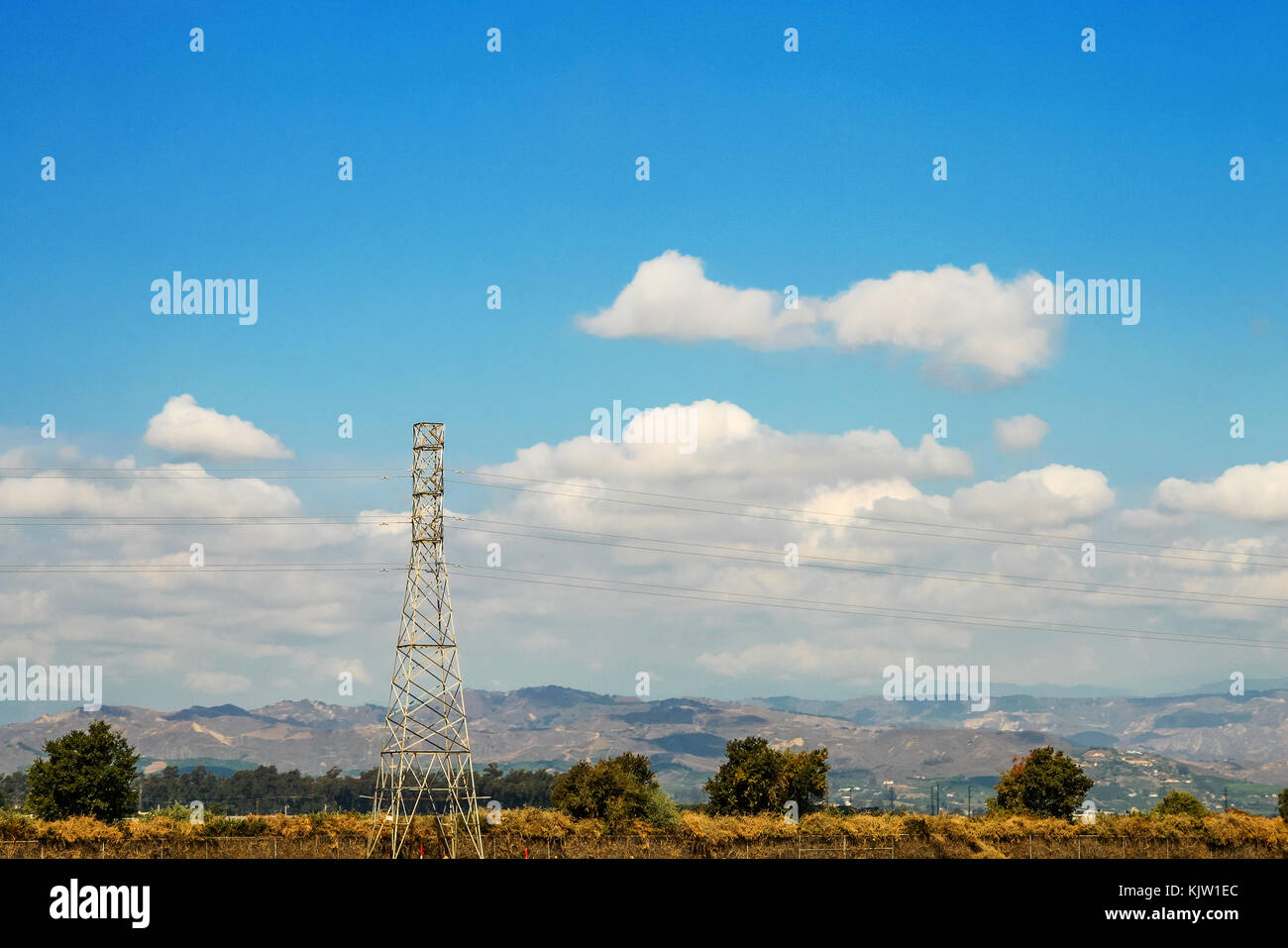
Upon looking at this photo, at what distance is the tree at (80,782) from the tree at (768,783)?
164 ft

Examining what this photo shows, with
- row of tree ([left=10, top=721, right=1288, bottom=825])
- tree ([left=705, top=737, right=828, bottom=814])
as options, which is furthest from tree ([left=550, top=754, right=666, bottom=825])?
tree ([left=705, top=737, right=828, bottom=814])

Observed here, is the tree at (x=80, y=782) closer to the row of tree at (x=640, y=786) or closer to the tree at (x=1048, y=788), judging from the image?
the row of tree at (x=640, y=786)

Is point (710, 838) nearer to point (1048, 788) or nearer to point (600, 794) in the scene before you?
point (600, 794)

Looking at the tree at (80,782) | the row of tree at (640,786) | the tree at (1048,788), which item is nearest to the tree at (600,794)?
the row of tree at (640,786)

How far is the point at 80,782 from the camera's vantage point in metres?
98.5

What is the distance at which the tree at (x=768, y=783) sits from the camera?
352 ft

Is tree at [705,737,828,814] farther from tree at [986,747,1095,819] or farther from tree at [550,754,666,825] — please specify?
tree at [986,747,1095,819]

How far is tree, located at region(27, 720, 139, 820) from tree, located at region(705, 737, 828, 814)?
50.0 metres

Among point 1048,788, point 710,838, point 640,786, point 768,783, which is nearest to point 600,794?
point 640,786
